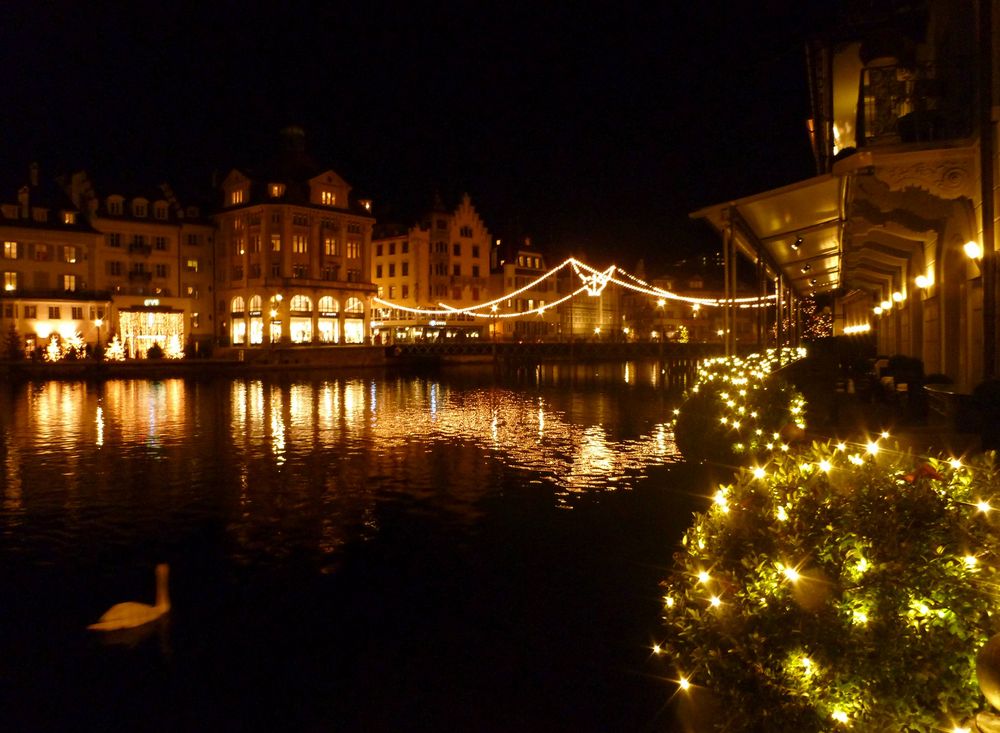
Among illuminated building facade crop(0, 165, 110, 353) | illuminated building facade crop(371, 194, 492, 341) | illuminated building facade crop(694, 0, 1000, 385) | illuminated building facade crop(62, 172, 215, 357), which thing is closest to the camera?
illuminated building facade crop(694, 0, 1000, 385)

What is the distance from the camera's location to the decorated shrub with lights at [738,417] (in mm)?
13852

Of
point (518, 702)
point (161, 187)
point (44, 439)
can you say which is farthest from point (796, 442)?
point (161, 187)

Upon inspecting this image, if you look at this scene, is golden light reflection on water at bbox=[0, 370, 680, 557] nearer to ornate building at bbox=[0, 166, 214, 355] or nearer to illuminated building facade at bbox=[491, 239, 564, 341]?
ornate building at bbox=[0, 166, 214, 355]

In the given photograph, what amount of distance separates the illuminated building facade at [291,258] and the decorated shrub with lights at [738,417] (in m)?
64.2

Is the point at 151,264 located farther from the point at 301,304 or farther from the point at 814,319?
the point at 814,319

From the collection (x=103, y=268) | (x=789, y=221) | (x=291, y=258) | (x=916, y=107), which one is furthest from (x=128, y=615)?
(x=291, y=258)

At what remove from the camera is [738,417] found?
14.1 m

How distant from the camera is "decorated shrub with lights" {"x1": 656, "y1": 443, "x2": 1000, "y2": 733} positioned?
11.6 feet

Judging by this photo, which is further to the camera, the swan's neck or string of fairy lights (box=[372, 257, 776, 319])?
string of fairy lights (box=[372, 257, 776, 319])

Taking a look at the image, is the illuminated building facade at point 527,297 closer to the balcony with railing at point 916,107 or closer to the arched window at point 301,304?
the arched window at point 301,304

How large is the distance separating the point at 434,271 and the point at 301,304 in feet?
58.6

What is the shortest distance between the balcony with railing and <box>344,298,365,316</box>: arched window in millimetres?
71472

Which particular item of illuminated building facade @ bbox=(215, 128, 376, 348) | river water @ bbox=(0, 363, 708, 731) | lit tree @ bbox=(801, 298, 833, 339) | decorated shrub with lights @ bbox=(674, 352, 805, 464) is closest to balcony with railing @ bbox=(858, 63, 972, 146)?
decorated shrub with lights @ bbox=(674, 352, 805, 464)

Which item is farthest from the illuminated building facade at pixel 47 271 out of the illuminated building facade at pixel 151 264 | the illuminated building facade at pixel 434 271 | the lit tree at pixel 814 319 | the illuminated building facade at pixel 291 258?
the lit tree at pixel 814 319
